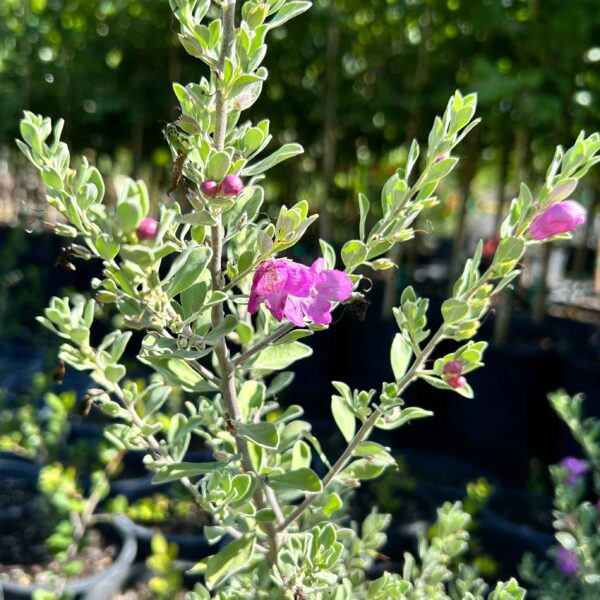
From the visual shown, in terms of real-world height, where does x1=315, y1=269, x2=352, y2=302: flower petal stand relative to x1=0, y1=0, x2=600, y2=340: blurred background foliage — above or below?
below

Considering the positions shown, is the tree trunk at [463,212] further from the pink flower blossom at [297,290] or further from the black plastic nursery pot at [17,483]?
the pink flower blossom at [297,290]

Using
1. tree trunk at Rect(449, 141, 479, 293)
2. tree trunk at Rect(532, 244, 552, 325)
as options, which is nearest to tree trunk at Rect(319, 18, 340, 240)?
tree trunk at Rect(449, 141, 479, 293)

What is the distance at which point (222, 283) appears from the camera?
84 cm

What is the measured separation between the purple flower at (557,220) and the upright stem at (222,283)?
0.35 metres

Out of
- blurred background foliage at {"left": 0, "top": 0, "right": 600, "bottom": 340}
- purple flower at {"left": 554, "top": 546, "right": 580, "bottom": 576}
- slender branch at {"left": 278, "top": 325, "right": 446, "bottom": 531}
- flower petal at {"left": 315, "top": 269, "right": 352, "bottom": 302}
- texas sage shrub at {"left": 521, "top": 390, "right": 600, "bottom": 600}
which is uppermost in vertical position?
blurred background foliage at {"left": 0, "top": 0, "right": 600, "bottom": 340}

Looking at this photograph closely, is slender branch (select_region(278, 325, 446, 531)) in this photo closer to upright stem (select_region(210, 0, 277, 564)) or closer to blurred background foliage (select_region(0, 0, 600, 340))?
upright stem (select_region(210, 0, 277, 564))

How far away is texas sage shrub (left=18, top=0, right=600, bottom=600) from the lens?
0.74 m

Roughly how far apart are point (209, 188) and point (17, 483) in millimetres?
2207

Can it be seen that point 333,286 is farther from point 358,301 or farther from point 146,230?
point 146,230

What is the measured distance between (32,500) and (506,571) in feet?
5.08

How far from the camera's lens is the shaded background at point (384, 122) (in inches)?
112

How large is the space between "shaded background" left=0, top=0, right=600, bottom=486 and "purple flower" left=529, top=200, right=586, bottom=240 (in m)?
1.39

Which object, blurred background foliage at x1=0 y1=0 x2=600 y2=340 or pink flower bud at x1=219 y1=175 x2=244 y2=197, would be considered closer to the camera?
pink flower bud at x1=219 y1=175 x2=244 y2=197

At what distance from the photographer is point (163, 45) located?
4.11 meters
